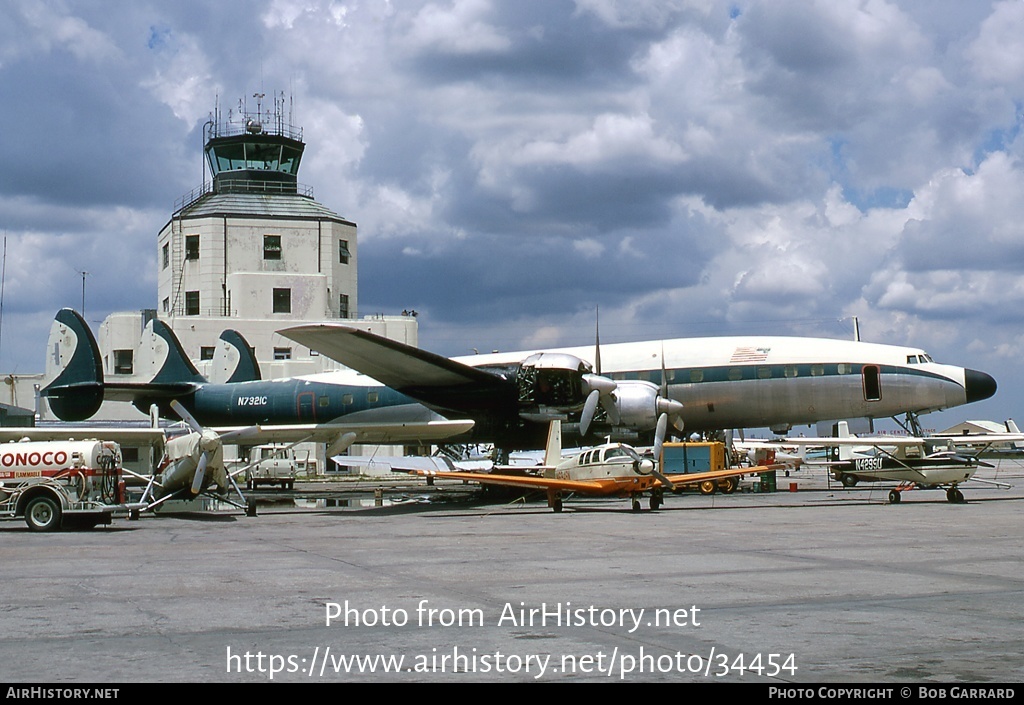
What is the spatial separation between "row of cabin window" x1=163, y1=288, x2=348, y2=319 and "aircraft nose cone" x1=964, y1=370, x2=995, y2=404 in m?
48.3

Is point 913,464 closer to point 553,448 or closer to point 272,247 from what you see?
point 553,448

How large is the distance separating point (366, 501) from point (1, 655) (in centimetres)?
2769

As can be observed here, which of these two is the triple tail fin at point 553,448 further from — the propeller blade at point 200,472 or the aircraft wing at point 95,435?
the aircraft wing at point 95,435

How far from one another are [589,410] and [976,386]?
13435mm

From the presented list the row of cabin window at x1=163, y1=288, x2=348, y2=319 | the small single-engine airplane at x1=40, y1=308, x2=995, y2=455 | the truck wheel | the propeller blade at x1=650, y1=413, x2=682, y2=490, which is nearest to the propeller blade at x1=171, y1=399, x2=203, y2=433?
the small single-engine airplane at x1=40, y1=308, x2=995, y2=455

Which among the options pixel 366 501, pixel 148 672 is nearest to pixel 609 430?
pixel 366 501

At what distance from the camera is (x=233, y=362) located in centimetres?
4647

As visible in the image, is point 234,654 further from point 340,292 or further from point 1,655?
point 340,292

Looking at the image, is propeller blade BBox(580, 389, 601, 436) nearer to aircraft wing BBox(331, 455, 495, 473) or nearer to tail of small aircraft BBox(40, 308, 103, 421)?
aircraft wing BBox(331, 455, 495, 473)

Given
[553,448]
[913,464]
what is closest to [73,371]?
[553,448]

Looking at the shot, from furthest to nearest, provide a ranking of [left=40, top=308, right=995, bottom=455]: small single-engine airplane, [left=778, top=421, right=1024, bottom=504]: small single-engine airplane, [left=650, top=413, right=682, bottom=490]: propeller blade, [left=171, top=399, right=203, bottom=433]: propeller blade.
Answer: [left=40, top=308, right=995, bottom=455]: small single-engine airplane → [left=778, top=421, right=1024, bottom=504]: small single-engine airplane → [left=171, top=399, right=203, bottom=433]: propeller blade → [left=650, top=413, right=682, bottom=490]: propeller blade

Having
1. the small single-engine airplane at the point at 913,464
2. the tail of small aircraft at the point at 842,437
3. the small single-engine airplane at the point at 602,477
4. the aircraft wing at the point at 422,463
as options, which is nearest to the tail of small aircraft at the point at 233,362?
the aircraft wing at the point at 422,463

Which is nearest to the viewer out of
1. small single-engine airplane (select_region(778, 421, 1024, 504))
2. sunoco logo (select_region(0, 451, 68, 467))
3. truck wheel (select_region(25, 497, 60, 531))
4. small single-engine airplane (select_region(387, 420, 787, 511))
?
truck wheel (select_region(25, 497, 60, 531))

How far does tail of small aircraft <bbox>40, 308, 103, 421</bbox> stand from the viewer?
41250 mm
